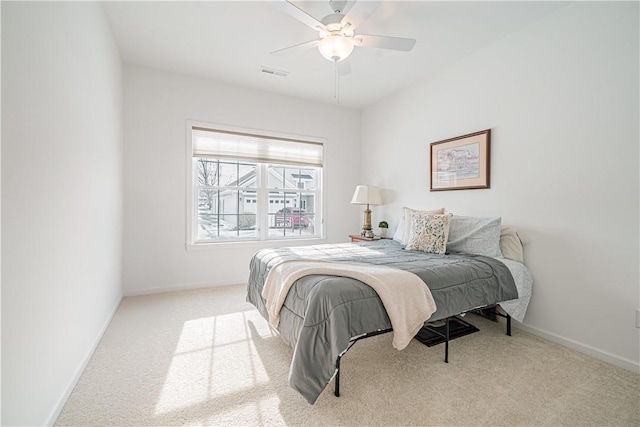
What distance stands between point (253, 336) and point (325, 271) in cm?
106

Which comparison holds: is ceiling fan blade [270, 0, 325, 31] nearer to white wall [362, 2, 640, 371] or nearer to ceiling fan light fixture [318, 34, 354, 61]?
ceiling fan light fixture [318, 34, 354, 61]

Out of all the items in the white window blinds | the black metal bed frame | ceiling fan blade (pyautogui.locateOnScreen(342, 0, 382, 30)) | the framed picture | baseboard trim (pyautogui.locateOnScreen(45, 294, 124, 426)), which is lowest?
baseboard trim (pyautogui.locateOnScreen(45, 294, 124, 426))

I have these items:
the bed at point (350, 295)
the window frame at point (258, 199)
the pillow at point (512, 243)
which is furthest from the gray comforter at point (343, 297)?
the window frame at point (258, 199)

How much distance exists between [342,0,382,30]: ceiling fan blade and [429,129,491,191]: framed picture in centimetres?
161

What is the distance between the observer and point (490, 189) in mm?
A: 2885

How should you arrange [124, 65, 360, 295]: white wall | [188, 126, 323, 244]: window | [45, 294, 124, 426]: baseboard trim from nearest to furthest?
[45, 294, 124, 426]: baseboard trim, [124, 65, 360, 295]: white wall, [188, 126, 323, 244]: window

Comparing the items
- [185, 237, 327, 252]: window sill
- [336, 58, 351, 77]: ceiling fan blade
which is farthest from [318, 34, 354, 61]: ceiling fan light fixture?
[185, 237, 327, 252]: window sill

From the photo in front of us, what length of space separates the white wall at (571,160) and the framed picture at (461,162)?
8 centimetres

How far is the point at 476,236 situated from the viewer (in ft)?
8.67

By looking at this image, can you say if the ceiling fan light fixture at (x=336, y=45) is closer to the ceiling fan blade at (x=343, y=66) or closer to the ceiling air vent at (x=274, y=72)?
the ceiling fan blade at (x=343, y=66)

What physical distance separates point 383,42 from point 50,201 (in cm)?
238

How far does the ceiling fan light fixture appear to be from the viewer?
220cm

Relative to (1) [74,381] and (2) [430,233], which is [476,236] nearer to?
(2) [430,233]

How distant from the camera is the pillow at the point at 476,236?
2.54 m
